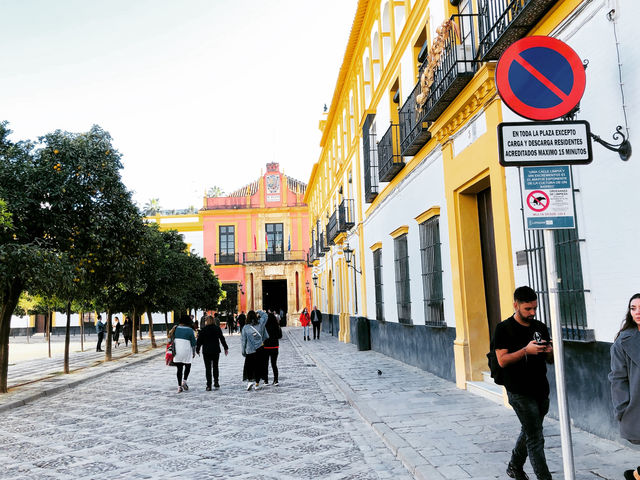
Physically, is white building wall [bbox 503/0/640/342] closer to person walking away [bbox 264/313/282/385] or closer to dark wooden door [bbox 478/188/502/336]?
dark wooden door [bbox 478/188/502/336]

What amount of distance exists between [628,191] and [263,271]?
139ft

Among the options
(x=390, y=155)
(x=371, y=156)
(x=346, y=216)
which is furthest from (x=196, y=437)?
(x=346, y=216)

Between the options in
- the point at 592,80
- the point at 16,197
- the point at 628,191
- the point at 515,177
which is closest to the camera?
the point at 628,191

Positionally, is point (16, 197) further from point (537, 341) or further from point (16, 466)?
point (537, 341)

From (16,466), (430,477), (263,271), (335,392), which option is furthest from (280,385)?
(263,271)

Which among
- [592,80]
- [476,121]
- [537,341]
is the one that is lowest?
[537,341]

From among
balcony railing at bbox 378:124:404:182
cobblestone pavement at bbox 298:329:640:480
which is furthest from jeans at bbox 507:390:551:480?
balcony railing at bbox 378:124:404:182

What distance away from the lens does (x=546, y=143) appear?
351 cm

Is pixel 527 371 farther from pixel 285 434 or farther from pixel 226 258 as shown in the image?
pixel 226 258

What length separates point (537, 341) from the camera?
3.83 metres

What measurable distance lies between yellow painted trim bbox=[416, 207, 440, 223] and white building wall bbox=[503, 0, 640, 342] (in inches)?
174

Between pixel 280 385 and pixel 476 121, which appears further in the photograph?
pixel 280 385

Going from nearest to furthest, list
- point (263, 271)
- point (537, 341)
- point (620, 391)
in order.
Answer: point (620, 391)
point (537, 341)
point (263, 271)

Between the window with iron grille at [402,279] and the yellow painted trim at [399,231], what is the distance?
109mm
